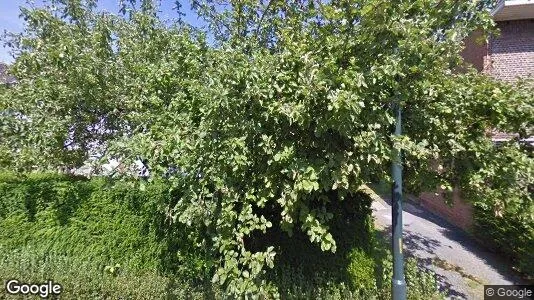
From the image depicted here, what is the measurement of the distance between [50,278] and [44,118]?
208 cm

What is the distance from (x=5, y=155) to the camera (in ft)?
13.6

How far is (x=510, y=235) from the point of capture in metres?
5.89

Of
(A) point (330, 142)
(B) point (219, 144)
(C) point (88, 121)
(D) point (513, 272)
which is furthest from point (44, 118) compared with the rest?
(D) point (513, 272)

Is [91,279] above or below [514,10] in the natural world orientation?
below

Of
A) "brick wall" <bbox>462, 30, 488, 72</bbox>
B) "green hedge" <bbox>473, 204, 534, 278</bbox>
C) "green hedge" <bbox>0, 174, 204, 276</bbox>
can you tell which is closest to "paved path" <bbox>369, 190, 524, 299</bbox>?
"green hedge" <bbox>473, 204, 534, 278</bbox>

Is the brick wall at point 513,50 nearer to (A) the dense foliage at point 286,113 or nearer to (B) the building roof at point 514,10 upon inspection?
(B) the building roof at point 514,10

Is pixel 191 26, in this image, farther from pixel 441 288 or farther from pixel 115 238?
pixel 441 288

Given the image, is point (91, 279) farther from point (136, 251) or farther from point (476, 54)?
point (476, 54)

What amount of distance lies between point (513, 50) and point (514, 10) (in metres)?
1.12

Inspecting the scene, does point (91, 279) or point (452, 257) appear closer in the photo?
point (91, 279)

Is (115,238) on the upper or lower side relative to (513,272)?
upper

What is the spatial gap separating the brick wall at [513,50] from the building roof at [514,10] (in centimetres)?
25

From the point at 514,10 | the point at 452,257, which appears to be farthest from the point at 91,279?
the point at 514,10

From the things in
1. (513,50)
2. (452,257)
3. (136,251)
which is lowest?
(452,257)
